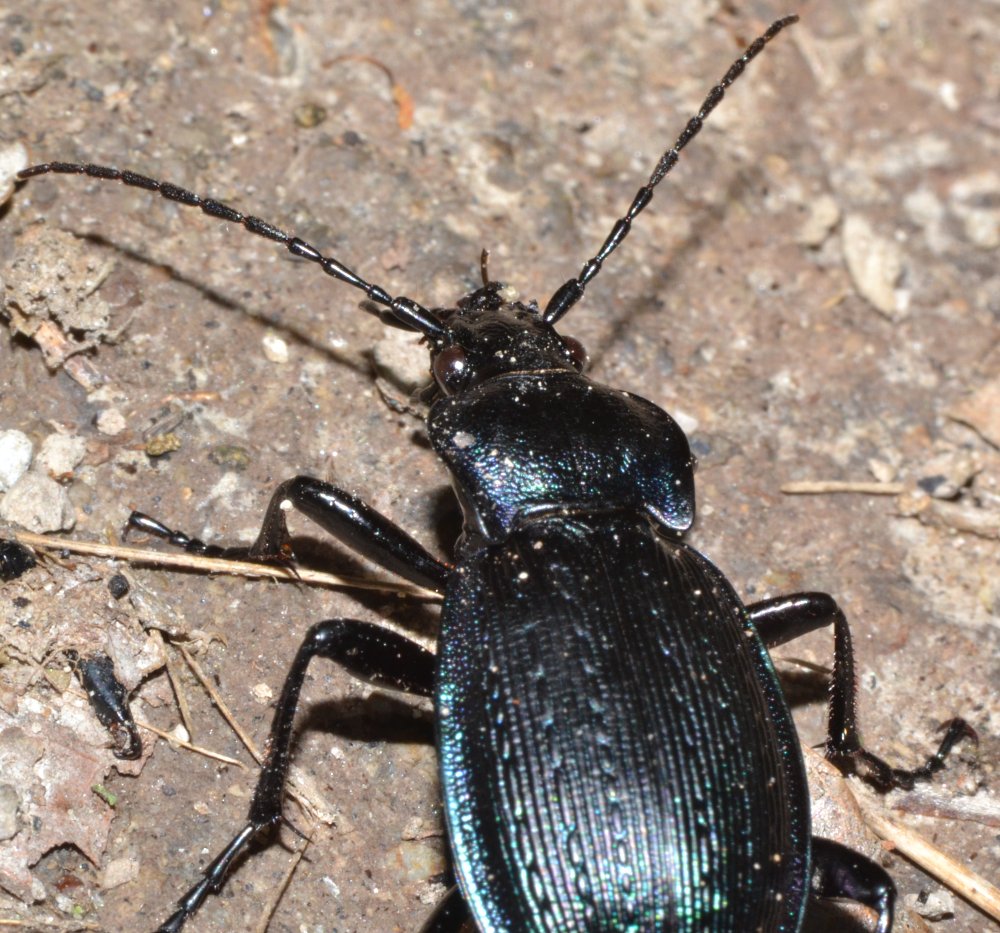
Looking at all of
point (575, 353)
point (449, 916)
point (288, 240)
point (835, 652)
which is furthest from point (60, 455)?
point (835, 652)

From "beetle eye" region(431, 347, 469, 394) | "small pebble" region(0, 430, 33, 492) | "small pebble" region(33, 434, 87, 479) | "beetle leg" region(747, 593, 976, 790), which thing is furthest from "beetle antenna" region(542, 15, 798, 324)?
"small pebble" region(0, 430, 33, 492)

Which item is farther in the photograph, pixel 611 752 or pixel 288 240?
pixel 288 240

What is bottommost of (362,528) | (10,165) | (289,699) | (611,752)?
(611,752)

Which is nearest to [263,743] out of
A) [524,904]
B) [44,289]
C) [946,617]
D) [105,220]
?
[524,904]

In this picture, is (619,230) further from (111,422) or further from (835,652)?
(111,422)

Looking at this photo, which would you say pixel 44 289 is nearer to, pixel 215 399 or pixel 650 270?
pixel 215 399

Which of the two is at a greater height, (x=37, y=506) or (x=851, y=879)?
(x=37, y=506)
